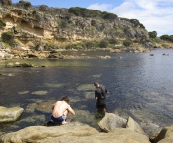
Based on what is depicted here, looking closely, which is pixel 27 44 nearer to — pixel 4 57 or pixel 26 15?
pixel 26 15

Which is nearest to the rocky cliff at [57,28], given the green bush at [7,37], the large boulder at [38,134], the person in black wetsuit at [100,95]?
the green bush at [7,37]

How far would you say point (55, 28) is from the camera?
121562 mm

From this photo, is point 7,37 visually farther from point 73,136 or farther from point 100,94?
point 73,136

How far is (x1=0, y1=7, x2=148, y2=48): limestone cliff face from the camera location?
305 ft

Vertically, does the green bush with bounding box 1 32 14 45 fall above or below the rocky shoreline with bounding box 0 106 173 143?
above

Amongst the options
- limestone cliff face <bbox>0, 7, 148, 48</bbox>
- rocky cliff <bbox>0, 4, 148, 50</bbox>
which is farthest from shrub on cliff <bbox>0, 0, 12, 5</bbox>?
limestone cliff face <bbox>0, 7, 148, 48</bbox>

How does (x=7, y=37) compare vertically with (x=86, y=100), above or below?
above

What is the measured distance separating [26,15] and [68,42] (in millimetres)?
36794

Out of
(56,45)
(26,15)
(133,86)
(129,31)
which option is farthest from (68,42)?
(133,86)

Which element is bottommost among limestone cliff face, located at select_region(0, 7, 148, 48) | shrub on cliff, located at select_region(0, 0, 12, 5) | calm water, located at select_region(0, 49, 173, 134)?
calm water, located at select_region(0, 49, 173, 134)

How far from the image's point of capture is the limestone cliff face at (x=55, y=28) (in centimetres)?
9306

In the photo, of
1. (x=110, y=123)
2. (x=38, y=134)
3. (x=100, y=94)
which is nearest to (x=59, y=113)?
(x=38, y=134)

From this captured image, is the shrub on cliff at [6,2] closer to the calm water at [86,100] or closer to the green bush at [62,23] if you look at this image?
the green bush at [62,23]

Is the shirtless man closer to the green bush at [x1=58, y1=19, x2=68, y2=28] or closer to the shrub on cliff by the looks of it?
the shrub on cliff
